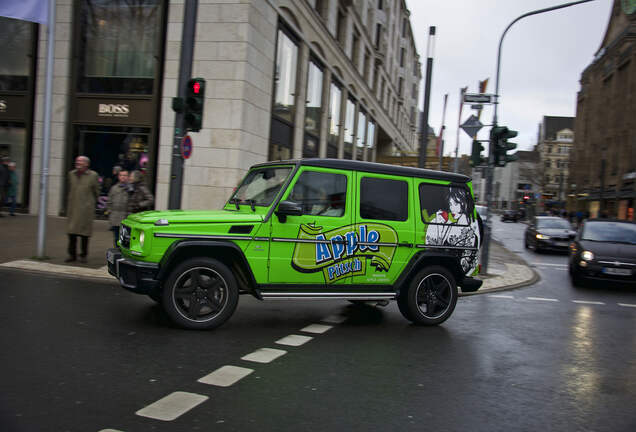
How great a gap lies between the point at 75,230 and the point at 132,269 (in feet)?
15.4

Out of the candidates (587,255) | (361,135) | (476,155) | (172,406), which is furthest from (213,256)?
(361,135)

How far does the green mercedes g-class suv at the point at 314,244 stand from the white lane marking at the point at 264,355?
79cm

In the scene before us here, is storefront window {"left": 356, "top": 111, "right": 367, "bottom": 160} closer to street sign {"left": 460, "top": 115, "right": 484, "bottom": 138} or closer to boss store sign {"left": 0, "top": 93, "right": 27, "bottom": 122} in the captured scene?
street sign {"left": 460, "top": 115, "right": 484, "bottom": 138}

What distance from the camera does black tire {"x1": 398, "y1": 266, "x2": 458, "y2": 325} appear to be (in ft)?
22.2

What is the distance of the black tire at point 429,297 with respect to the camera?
6.78m

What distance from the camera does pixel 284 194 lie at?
239 inches

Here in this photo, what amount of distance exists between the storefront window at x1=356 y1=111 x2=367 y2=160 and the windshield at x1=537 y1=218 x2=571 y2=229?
13830mm

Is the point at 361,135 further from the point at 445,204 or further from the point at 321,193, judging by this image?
the point at 321,193

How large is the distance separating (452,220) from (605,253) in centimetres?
652

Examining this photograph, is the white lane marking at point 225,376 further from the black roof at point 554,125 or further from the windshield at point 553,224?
the black roof at point 554,125

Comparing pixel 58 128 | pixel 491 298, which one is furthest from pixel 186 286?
pixel 58 128

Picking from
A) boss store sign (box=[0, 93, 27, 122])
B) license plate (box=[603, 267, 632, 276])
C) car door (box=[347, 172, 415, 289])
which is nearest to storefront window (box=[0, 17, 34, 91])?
boss store sign (box=[0, 93, 27, 122])

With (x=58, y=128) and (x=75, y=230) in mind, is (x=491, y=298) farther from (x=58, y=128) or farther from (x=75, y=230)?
(x=58, y=128)

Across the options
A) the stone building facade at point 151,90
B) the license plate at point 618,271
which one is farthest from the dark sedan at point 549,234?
the stone building facade at point 151,90
